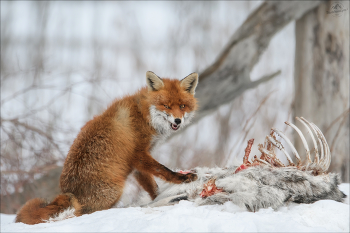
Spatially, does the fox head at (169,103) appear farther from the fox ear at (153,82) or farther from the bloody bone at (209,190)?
the bloody bone at (209,190)

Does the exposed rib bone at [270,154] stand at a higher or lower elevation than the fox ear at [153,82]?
lower

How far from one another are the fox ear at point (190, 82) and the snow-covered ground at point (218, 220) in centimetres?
122

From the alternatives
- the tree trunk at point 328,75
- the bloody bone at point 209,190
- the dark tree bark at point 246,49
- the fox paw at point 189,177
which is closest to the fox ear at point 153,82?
the fox paw at point 189,177

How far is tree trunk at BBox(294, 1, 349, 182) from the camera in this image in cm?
523

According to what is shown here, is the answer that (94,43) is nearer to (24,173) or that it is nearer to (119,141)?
(24,173)

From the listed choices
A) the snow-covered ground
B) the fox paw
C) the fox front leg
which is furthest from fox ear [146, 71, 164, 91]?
the snow-covered ground

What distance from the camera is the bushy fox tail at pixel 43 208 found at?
7.24ft

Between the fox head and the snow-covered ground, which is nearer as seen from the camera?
the snow-covered ground

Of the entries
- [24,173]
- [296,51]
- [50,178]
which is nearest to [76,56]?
[50,178]

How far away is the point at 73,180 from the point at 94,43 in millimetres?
9039

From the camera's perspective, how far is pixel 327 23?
17.4 ft

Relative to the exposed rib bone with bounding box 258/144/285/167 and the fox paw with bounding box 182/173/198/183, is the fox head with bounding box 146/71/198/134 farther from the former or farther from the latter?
the exposed rib bone with bounding box 258/144/285/167

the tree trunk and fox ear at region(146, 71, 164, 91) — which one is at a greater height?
the tree trunk

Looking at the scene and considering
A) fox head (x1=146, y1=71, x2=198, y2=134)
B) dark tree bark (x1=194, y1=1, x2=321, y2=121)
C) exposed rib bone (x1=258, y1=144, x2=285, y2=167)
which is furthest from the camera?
dark tree bark (x1=194, y1=1, x2=321, y2=121)
